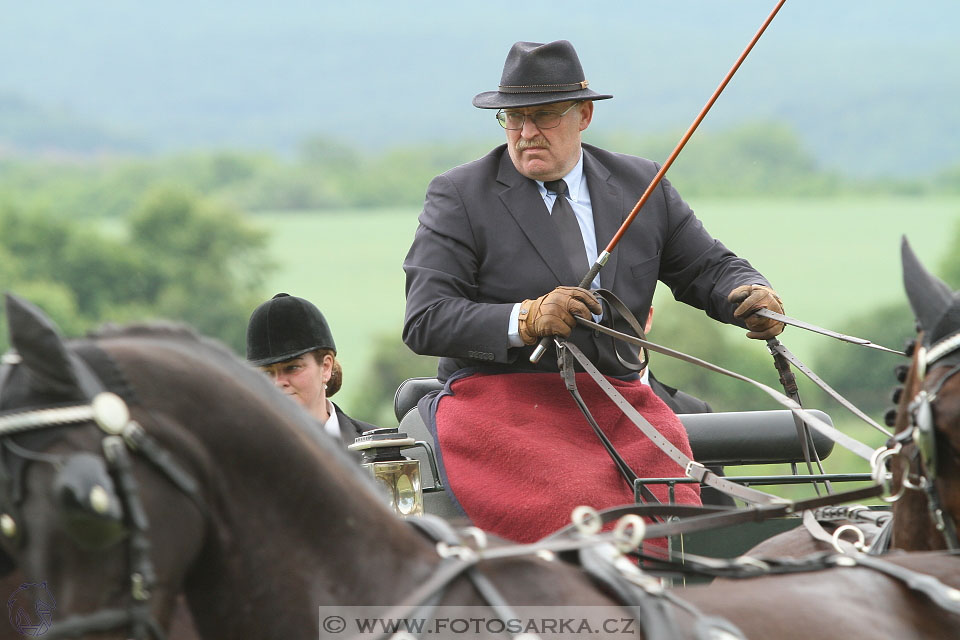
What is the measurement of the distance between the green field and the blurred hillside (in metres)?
31.3

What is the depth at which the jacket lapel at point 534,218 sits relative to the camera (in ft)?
12.4

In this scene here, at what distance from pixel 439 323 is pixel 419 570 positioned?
5.14 ft

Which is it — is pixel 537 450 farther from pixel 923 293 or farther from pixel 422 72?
pixel 422 72

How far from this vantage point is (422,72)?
132 meters

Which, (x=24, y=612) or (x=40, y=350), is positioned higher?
(x=40, y=350)

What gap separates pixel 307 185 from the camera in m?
73.2

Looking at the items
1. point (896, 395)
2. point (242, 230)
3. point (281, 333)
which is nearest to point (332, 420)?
point (281, 333)

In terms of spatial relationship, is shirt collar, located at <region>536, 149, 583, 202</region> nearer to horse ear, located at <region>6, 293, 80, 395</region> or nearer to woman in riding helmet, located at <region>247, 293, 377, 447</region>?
woman in riding helmet, located at <region>247, 293, 377, 447</region>

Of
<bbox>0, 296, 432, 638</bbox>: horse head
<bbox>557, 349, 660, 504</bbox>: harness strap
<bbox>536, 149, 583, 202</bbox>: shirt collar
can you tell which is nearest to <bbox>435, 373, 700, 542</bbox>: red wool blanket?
<bbox>557, 349, 660, 504</bbox>: harness strap

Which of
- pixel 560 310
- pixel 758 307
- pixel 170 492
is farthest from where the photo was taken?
pixel 758 307

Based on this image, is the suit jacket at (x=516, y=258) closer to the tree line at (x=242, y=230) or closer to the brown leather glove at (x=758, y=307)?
the brown leather glove at (x=758, y=307)

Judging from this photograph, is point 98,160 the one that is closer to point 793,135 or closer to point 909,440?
point 793,135

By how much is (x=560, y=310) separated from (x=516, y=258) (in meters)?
0.42

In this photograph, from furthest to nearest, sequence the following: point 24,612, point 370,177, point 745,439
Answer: point 370,177 → point 745,439 → point 24,612
